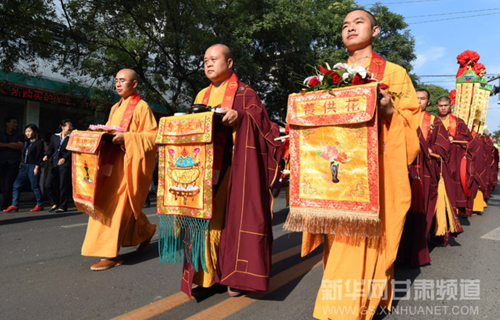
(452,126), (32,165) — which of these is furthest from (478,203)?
(32,165)

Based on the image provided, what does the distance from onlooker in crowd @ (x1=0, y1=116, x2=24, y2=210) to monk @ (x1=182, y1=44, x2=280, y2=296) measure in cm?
630

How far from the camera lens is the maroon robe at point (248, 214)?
2.72 metres

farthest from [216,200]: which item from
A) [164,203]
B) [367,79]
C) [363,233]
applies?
[367,79]

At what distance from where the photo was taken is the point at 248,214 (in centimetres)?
279

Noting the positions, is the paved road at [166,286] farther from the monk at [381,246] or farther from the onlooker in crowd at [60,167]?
the onlooker in crowd at [60,167]

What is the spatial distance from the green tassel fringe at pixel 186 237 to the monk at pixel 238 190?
84 mm

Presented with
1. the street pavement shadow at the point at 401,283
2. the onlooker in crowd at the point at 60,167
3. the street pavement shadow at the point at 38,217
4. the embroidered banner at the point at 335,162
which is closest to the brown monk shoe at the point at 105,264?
the embroidered banner at the point at 335,162

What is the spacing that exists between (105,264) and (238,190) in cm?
→ 179

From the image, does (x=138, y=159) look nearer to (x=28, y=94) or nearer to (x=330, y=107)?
(x=330, y=107)

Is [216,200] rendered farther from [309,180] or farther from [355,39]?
[355,39]

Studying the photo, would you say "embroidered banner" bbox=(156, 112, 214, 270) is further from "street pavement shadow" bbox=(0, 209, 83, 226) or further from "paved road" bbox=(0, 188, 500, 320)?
"street pavement shadow" bbox=(0, 209, 83, 226)

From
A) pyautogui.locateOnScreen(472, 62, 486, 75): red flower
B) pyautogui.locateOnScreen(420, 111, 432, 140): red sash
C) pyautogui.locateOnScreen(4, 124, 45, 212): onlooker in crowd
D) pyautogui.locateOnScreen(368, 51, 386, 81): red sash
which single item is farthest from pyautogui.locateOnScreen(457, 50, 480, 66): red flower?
pyautogui.locateOnScreen(4, 124, 45, 212): onlooker in crowd

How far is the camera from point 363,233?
91.3 inches

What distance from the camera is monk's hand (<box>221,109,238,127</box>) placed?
2.83 m
